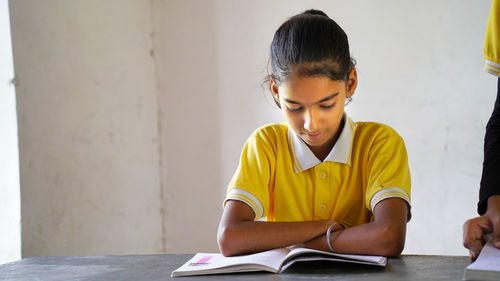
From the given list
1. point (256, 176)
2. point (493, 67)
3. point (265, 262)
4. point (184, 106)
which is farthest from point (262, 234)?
point (184, 106)

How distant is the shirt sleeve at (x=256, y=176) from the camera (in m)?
1.59

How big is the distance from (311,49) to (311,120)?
0.70ft

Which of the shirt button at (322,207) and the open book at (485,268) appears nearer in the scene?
the open book at (485,268)

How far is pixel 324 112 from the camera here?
1498 millimetres

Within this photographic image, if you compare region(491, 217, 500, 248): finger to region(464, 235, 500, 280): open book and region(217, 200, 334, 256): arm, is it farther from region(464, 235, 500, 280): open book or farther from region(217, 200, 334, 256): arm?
region(217, 200, 334, 256): arm

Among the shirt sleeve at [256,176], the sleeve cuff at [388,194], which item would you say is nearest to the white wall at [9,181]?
the shirt sleeve at [256,176]

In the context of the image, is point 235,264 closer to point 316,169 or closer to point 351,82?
point 316,169

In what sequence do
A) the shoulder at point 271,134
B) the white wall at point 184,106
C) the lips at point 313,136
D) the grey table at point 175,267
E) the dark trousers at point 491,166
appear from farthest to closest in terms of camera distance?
the white wall at point 184,106 < the shoulder at point 271,134 < the lips at point 313,136 < the dark trousers at point 491,166 < the grey table at point 175,267

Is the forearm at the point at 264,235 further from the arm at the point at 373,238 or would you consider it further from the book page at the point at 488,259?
the book page at the point at 488,259

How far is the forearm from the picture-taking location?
138 cm

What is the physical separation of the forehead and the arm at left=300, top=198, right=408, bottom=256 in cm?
38

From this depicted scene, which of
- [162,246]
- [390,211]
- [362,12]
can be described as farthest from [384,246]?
[162,246]

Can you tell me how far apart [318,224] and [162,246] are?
6.98 ft

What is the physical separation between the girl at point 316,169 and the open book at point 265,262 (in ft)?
0.25
